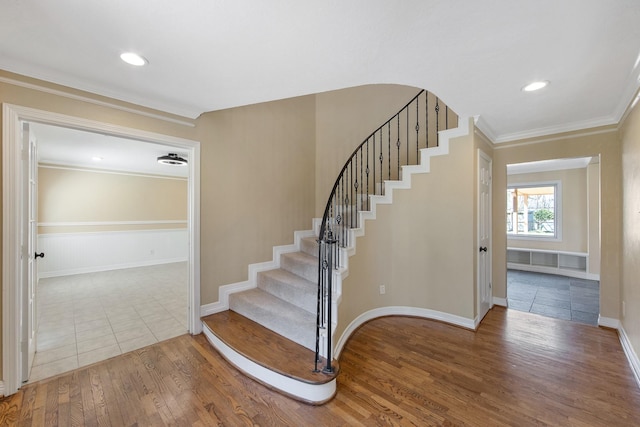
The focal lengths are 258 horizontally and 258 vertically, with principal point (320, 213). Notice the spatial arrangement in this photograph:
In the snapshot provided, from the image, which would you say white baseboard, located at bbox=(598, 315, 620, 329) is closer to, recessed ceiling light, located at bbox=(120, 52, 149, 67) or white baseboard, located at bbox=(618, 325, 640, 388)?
white baseboard, located at bbox=(618, 325, 640, 388)

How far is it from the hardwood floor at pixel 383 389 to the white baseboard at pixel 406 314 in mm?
152

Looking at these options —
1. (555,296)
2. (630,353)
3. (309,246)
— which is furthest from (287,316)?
(555,296)

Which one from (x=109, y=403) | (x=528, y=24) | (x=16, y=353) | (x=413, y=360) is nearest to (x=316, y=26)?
(x=528, y=24)

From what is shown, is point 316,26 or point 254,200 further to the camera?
point 254,200

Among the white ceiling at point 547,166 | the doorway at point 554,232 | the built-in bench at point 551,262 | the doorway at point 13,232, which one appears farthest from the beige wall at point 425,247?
the built-in bench at point 551,262

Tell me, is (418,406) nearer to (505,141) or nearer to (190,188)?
(190,188)

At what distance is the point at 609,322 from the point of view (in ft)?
10.2

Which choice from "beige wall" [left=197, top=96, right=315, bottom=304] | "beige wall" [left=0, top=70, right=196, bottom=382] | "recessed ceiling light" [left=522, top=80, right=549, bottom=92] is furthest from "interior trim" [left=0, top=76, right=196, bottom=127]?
"recessed ceiling light" [left=522, top=80, right=549, bottom=92]

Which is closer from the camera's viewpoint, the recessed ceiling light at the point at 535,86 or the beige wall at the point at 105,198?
the recessed ceiling light at the point at 535,86

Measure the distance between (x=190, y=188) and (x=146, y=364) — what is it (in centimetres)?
178

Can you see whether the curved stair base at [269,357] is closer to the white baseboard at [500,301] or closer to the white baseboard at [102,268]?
the white baseboard at [500,301]

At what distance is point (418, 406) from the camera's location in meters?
1.88

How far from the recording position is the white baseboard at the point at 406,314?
2.97 m

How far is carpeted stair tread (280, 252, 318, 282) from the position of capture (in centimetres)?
311
